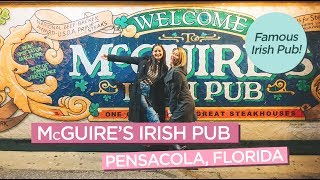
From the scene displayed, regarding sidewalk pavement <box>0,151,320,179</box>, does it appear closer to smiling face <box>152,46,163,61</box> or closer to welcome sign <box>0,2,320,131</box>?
welcome sign <box>0,2,320,131</box>

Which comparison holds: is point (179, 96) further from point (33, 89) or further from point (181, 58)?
point (33, 89)

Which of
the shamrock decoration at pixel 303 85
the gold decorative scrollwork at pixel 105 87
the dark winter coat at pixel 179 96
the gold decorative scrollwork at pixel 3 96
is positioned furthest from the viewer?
the gold decorative scrollwork at pixel 3 96

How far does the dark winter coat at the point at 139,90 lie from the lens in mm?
6883

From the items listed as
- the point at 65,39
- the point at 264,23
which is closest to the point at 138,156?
A: the point at 65,39

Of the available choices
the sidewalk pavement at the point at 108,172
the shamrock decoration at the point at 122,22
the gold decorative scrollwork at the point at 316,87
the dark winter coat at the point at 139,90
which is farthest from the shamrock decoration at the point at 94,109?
the gold decorative scrollwork at the point at 316,87

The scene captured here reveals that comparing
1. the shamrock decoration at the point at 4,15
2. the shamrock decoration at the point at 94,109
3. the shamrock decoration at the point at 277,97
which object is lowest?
the shamrock decoration at the point at 94,109

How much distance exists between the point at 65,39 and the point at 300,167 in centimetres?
468

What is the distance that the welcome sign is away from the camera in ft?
22.4

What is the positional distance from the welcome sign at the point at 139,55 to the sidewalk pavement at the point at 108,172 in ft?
2.79

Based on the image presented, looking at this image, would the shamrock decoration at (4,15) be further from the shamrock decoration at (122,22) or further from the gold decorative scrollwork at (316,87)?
the gold decorative scrollwork at (316,87)

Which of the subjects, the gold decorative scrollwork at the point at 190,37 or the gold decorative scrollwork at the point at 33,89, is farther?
the gold decorative scrollwork at the point at 33,89

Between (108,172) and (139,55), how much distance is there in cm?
219

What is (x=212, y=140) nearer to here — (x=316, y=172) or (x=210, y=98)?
(x=210, y=98)

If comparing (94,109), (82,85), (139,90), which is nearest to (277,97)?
(139,90)
